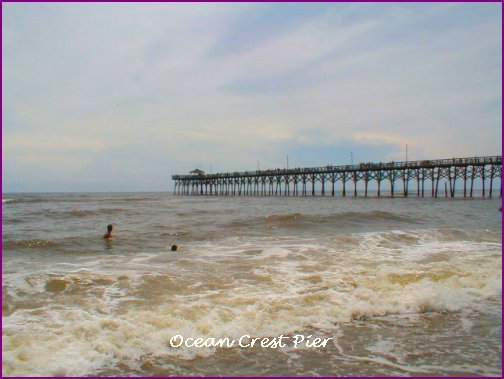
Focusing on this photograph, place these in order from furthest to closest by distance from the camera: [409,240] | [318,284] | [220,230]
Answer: [220,230]
[409,240]
[318,284]

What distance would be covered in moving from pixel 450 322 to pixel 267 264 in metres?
4.09

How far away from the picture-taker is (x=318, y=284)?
23.9ft

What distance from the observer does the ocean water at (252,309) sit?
4.31 metres

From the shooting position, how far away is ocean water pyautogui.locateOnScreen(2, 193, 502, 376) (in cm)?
431

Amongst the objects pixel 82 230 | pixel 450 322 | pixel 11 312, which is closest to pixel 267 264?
pixel 450 322

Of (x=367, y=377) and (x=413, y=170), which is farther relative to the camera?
(x=413, y=170)

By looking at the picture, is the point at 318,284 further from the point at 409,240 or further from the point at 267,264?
the point at 409,240

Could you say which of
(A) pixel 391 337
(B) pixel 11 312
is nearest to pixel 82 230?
(B) pixel 11 312

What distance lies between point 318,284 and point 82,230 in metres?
11.5

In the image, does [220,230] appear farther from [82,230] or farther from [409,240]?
[409,240]

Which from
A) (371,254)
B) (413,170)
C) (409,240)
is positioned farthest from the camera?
(413,170)

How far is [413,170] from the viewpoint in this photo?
45000 millimetres

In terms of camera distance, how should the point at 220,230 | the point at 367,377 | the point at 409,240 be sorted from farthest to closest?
the point at 220,230 → the point at 409,240 → the point at 367,377

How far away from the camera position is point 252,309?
19.2ft
